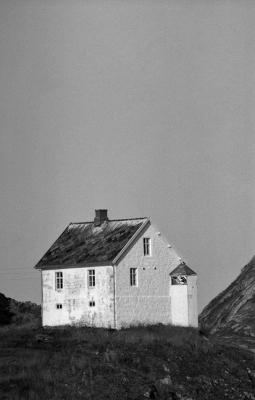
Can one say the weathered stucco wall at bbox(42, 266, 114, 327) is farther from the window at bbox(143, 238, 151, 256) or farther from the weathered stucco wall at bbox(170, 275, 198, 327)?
the weathered stucco wall at bbox(170, 275, 198, 327)

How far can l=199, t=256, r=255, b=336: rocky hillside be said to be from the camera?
242 ft

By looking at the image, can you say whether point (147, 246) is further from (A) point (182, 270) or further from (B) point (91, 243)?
(B) point (91, 243)

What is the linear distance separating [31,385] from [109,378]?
179 inches

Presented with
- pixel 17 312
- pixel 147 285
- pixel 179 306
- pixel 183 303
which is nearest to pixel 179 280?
pixel 183 303

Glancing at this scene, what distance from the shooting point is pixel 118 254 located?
6269cm

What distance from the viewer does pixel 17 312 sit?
78438 millimetres

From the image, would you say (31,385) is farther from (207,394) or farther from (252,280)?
(252,280)

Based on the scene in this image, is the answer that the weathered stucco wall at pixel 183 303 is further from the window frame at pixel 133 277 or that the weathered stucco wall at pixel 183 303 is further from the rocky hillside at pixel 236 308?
the rocky hillside at pixel 236 308

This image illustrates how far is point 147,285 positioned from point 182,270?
2620mm

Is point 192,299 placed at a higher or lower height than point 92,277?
lower

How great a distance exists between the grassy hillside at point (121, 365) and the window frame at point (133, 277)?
281 centimetres

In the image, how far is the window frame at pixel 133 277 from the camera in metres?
63.5

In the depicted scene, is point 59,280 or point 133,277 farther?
point 59,280

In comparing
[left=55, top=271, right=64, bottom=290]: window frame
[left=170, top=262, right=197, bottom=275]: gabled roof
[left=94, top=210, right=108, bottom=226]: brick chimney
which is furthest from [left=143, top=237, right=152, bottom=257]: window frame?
[left=55, top=271, right=64, bottom=290]: window frame
